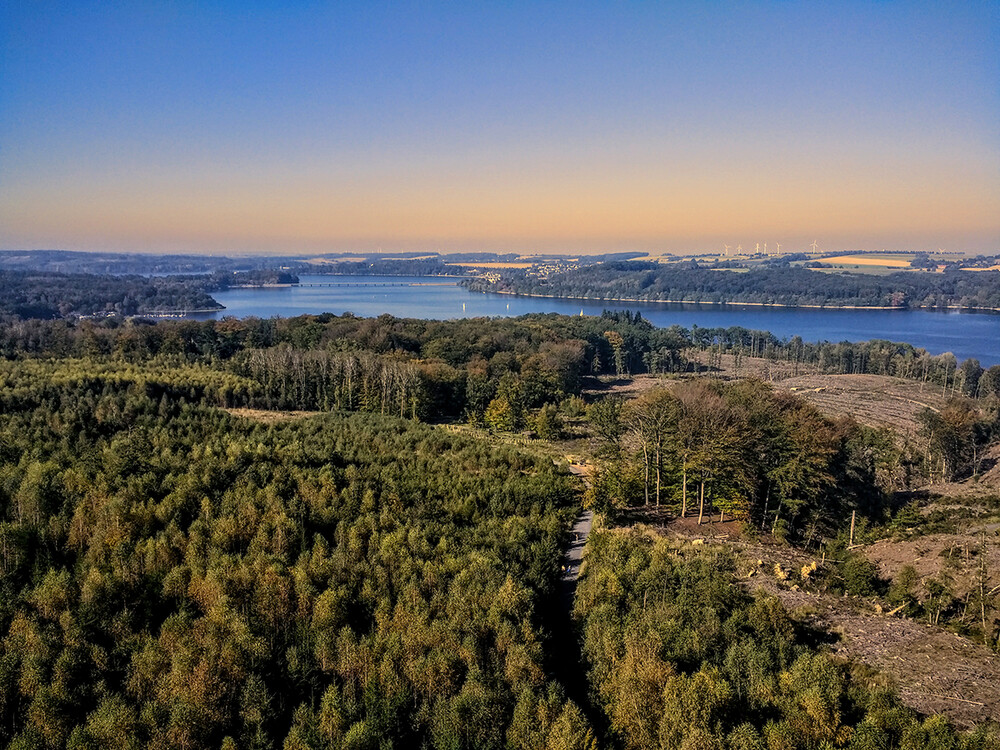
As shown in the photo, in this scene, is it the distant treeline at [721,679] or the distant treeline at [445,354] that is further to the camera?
the distant treeline at [445,354]

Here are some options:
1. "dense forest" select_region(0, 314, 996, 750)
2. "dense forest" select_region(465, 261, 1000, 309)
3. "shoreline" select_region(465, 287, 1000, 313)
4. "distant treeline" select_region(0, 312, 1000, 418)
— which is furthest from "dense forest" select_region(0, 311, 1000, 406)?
"dense forest" select_region(465, 261, 1000, 309)

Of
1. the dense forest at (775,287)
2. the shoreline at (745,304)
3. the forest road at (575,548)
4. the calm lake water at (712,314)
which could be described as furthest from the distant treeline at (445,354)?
the dense forest at (775,287)

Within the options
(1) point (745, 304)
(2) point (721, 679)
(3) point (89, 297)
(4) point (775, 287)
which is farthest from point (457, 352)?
(4) point (775, 287)

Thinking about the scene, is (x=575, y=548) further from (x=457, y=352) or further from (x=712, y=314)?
(x=712, y=314)

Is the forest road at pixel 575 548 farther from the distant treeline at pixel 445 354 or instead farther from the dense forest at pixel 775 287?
the dense forest at pixel 775 287

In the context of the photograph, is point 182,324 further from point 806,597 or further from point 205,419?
point 806,597
